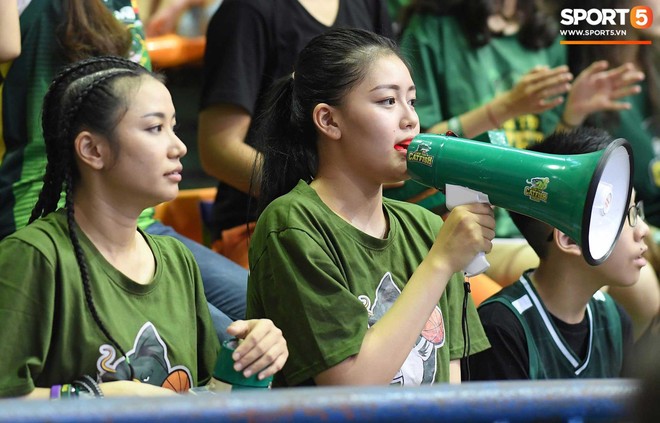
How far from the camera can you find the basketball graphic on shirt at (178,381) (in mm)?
2217

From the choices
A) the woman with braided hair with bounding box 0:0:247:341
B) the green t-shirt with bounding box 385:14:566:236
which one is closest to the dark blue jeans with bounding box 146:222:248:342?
the woman with braided hair with bounding box 0:0:247:341

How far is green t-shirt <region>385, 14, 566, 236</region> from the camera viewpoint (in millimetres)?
3941

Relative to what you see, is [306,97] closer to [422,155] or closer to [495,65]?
[422,155]

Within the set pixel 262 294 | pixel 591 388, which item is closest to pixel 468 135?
pixel 262 294

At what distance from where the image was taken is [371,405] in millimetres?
1275

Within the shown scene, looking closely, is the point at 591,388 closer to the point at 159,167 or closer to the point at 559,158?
the point at 559,158

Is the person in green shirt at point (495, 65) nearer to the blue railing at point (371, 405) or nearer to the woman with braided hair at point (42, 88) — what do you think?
the woman with braided hair at point (42, 88)

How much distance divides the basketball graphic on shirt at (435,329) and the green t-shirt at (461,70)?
1.54 m

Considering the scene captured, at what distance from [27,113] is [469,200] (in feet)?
4.13

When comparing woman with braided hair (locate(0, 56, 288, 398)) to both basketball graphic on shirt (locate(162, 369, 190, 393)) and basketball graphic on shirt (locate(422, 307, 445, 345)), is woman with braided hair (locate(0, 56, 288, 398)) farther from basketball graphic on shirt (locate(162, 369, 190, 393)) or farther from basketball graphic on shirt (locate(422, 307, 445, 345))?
basketball graphic on shirt (locate(422, 307, 445, 345))

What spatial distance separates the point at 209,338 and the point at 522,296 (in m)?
0.98

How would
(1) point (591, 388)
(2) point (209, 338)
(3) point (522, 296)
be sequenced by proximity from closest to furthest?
(1) point (591, 388) → (2) point (209, 338) → (3) point (522, 296)

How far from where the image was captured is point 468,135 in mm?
3461

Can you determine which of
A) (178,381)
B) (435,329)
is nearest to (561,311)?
(435,329)
